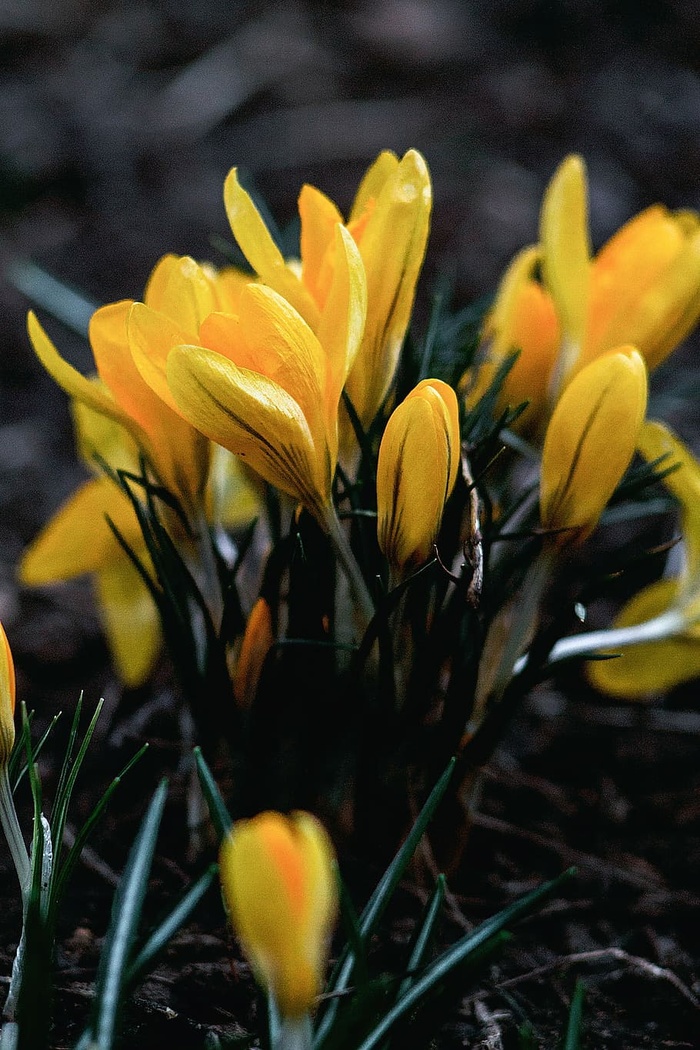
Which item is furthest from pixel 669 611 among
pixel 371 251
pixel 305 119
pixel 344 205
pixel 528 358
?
pixel 305 119

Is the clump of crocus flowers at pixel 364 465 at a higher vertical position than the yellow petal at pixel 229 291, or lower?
lower

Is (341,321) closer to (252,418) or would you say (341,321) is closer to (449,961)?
(252,418)

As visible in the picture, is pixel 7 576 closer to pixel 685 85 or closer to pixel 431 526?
pixel 431 526

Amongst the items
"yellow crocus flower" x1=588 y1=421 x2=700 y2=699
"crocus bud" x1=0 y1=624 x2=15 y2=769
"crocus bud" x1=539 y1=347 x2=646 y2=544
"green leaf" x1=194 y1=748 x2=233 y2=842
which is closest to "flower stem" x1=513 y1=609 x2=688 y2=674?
"yellow crocus flower" x1=588 y1=421 x2=700 y2=699

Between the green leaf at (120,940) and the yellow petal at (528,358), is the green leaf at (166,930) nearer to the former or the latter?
the green leaf at (120,940)

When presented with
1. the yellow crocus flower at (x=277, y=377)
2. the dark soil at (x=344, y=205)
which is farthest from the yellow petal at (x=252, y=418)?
the dark soil at (x=344, y=205)

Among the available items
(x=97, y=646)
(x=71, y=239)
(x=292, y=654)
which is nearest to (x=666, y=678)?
(x=292, y=654)

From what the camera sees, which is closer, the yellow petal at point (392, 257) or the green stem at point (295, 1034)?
the green stem at point (295, 1034)
